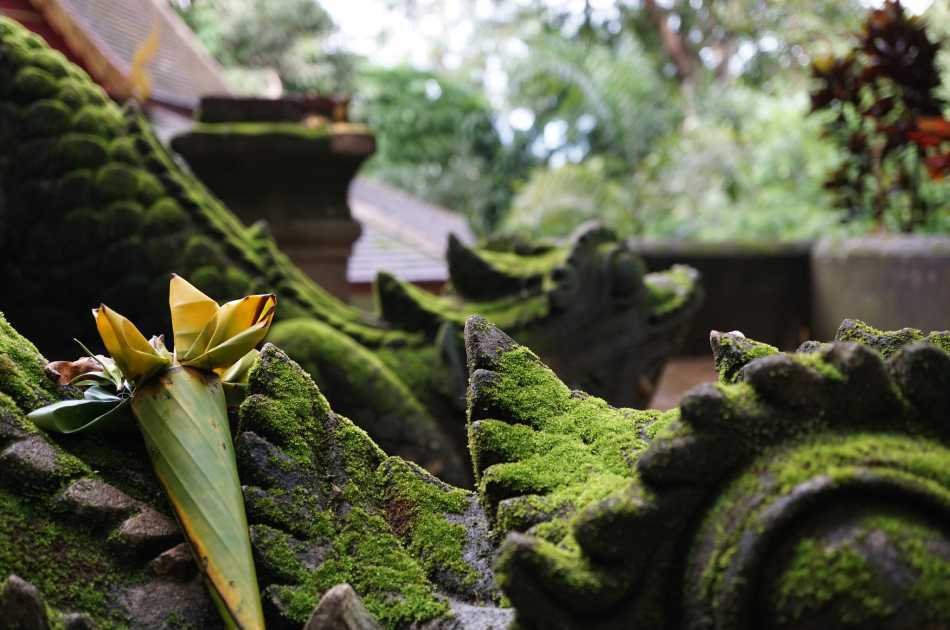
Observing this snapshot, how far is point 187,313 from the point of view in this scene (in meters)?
1.13

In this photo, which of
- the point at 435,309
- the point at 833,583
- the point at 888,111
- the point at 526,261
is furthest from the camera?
the point at 888,111

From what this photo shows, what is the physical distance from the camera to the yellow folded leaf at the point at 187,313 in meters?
1.12

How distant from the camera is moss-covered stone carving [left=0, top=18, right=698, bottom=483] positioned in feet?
7.86

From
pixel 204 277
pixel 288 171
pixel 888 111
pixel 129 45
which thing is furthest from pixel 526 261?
pixel 129 45

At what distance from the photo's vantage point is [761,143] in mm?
10352

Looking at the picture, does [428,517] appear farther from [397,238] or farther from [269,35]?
[269,35]

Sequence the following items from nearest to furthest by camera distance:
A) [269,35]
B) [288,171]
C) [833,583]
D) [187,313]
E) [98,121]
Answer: [833,583] < [187,313] < [98,121] < [288,171] < [269,35]

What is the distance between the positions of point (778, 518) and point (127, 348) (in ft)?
2.37

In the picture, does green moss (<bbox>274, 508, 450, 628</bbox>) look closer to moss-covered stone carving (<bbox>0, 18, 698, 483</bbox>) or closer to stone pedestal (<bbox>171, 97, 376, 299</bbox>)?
moss-covered stone carving (<bbox>0, 18, 698, 483</bbox>)

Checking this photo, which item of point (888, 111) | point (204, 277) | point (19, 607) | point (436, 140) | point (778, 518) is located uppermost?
point (436, 140)

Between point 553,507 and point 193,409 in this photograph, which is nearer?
point 553,507

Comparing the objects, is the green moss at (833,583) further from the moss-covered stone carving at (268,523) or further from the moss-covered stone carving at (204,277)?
the moss-covered stone carving at (204,277)

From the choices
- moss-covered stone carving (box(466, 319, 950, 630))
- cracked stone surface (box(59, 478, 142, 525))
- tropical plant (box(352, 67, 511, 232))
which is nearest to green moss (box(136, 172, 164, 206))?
cracked stone surface (box(59, 478, 142, 525))

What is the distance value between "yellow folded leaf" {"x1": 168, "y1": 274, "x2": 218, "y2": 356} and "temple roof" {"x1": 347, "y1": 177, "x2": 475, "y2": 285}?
209cm
